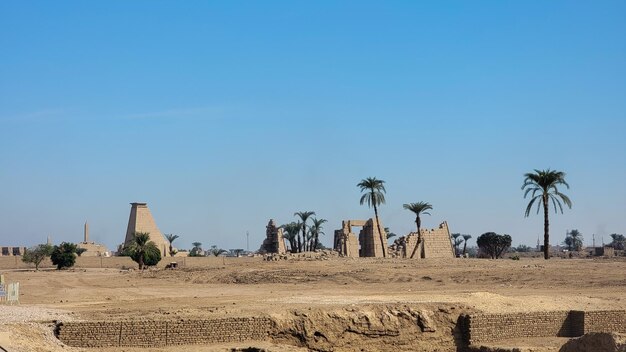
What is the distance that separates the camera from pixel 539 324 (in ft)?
68.6

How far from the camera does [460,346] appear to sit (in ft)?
66.9

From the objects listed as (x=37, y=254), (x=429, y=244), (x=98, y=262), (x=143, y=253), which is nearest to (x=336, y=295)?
(x=429, y=244)

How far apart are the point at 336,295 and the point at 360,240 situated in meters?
28.5

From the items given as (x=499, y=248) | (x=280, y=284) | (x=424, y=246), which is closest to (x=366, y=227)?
(x=424, y=246)

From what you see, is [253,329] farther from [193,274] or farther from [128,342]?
[193,274]

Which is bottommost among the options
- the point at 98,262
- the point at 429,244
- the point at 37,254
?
the point at 98,262

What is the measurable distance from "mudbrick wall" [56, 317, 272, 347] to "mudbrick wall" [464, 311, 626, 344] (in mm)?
5276

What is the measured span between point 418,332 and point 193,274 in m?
17.0

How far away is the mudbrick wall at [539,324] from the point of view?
66.9 feet

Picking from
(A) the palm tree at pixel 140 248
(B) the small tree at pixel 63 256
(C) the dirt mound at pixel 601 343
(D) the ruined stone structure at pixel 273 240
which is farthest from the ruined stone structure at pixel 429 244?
(C) the dirt mound at pixel 601 343

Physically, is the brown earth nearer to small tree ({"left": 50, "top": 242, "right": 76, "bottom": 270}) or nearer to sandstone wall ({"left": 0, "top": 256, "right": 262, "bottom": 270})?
small tree ({"left": 50, "top": 242, "right": 76, "bottom": 270})

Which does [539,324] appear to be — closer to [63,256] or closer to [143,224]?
[63,256]

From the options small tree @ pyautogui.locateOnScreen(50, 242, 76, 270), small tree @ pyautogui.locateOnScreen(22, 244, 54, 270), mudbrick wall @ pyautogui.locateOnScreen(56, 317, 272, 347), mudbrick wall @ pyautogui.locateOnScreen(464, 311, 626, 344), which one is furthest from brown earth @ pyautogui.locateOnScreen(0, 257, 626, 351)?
small tree @ pyautogui.locateOnScreen(22, 244, 54, 270)

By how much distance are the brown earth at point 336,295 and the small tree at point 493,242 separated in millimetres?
41366
